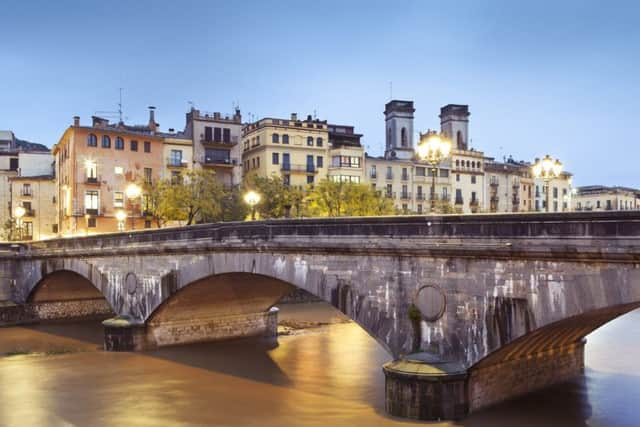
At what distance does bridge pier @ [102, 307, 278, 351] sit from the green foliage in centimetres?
2145

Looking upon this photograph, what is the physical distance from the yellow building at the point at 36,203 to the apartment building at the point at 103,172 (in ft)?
20.4

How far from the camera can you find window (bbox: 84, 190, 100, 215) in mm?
61312

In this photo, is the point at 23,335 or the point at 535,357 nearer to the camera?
the point at 535,357

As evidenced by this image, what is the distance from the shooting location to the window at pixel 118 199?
63.0 meters

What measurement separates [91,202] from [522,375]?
50.5 m

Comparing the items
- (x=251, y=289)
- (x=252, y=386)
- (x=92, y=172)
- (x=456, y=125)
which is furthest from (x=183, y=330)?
(x=456, y=125)

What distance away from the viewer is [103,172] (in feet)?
204

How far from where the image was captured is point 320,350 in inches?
1273

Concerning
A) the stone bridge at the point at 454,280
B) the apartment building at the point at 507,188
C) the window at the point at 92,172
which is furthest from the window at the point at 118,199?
the apartment building at the point at 507,188

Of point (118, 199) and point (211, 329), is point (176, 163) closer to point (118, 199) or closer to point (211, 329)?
point (118, 199)

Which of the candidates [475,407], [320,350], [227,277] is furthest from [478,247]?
[320,350]

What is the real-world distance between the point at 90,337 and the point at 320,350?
14.7m

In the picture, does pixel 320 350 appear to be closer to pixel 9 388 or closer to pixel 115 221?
pixel 9 388

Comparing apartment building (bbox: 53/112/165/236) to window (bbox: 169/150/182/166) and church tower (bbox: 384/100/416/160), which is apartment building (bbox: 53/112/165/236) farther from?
church tower (bbox: 384/100/416/160)
